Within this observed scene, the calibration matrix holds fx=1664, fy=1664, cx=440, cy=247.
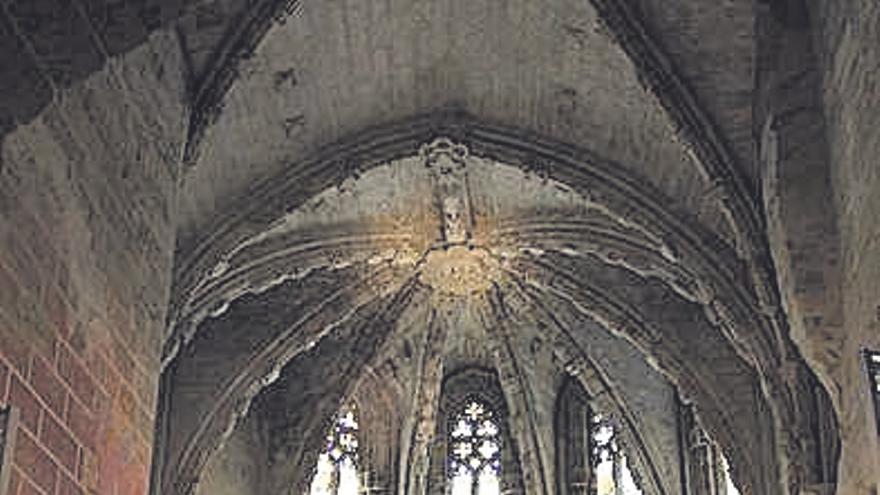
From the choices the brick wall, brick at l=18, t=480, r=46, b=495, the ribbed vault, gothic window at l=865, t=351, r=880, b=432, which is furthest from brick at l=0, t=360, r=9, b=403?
the ribbed vault

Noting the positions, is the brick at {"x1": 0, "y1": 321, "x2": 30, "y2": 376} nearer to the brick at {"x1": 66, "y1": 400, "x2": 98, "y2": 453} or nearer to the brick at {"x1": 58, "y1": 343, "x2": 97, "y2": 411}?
the brick at {"x1": 58, "y1": 343, "x2": 97, "y2": 411}

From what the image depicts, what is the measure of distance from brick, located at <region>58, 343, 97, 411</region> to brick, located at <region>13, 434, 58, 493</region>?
51 centimetres

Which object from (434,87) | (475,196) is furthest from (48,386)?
(475,196)

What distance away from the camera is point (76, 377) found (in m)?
8.87

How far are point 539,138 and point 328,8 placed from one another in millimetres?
2584

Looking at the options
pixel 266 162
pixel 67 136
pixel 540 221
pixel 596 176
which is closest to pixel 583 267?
pixel 540 221

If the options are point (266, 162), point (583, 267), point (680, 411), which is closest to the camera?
point (266, 162)

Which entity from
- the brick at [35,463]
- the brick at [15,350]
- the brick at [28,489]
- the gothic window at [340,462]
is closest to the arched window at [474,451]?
the gothic window at [340,462]

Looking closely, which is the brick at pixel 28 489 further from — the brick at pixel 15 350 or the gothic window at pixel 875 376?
the gothic window at pixel 875 376

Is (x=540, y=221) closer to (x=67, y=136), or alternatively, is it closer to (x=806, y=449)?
(x=806, y=449)

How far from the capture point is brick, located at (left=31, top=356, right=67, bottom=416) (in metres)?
8.30

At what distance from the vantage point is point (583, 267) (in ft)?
53.3

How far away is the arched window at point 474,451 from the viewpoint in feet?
61.6

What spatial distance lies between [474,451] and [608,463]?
1.58 meters
